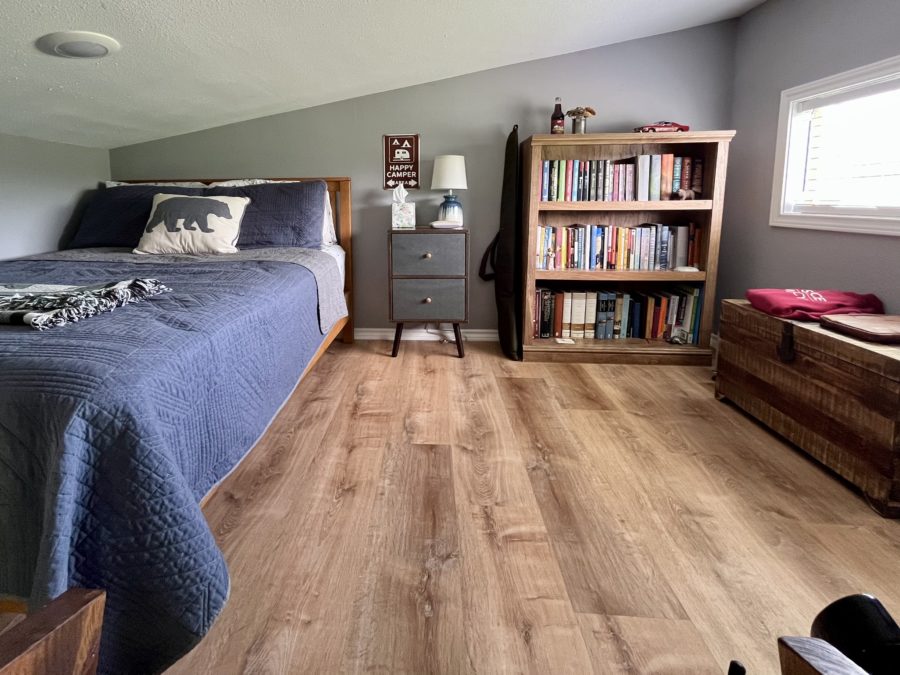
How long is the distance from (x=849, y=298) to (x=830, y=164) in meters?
0.79

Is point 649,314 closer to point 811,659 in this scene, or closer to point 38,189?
point 811,659

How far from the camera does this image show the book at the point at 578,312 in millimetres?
3350

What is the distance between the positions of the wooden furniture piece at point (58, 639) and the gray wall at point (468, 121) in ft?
10.6

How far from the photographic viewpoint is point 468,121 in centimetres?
340

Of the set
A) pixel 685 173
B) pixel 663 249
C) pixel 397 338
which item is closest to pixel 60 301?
pixel 397 338

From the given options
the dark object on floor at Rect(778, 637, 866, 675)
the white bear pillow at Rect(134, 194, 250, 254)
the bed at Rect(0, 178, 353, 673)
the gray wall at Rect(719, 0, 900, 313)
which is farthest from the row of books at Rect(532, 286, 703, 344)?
the dark object on floor at Rect(778, 637, 866, 675)

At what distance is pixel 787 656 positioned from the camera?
0.40 m

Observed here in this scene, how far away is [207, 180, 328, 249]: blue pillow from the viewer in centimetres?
297

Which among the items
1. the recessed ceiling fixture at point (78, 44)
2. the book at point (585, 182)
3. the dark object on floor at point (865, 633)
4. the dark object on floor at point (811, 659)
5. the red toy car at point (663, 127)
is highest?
the recessed ceiling fixture at point (78, 44)

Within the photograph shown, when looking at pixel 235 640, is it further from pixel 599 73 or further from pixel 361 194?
pixel 599 73

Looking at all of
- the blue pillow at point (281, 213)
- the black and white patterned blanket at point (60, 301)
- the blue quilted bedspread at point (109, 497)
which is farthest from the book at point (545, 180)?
the blue quilted bedspread at point (109, 497)

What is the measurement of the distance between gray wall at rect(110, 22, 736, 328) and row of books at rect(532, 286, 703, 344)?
57cm

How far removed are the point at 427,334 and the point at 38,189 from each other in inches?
86.7

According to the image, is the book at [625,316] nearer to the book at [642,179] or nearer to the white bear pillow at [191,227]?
the book at [642,179]
